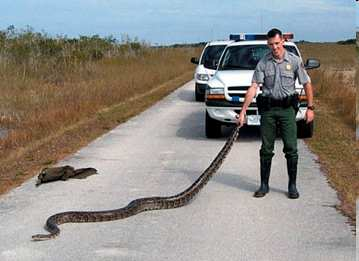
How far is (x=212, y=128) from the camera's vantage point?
1208 centimetres

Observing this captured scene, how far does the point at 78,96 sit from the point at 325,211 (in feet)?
45.2

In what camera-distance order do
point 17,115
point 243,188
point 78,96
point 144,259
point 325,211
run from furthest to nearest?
point 78,96, point 17,115, point 243,188, point 325,211, point 144,259

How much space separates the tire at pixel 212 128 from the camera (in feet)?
39.1

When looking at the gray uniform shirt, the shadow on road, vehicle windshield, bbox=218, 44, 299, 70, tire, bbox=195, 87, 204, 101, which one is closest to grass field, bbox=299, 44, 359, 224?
the shadow on road

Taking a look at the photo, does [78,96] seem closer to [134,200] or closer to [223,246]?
[134,200]

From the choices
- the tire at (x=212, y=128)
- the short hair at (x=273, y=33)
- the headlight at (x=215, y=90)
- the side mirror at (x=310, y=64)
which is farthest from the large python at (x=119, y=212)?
the side mirror at (x=310, y=64)

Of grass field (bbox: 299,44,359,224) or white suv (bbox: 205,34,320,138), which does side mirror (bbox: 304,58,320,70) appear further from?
grass field (bbox: 299,44,359,224)

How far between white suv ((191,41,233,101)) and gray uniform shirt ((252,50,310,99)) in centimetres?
1279

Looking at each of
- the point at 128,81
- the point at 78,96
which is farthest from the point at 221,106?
the point at 128,81

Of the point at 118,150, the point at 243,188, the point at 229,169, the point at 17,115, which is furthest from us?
the point at 17,115

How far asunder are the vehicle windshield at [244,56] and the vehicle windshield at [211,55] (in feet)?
25.4

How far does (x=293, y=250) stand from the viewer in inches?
215

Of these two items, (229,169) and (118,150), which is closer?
(229,169)

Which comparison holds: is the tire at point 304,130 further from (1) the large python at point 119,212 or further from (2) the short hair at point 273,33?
(2) the short hair at point 273,33
